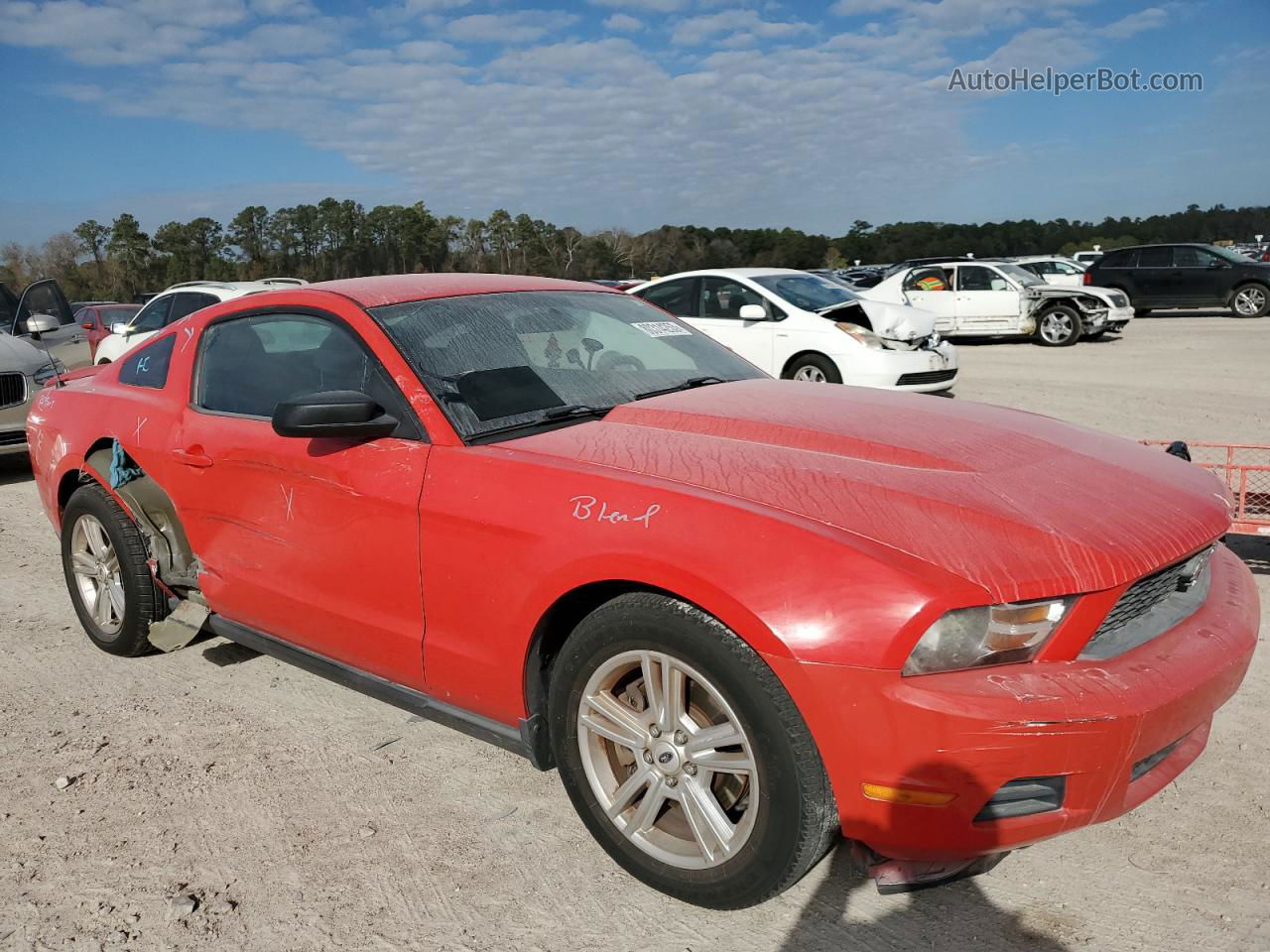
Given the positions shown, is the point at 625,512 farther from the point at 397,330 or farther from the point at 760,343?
the point at 760,343

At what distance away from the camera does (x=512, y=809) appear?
119 inches

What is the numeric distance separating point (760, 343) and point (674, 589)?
8.56 metres

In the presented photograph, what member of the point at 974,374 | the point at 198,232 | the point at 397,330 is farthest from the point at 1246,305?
the point at 198,232

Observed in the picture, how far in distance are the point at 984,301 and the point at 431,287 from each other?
1622 centimetres

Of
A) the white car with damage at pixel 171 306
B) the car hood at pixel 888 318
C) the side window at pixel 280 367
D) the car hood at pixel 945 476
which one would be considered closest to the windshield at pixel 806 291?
the car hood at pixel 888 318

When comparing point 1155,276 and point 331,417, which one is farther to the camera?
point 1155,276

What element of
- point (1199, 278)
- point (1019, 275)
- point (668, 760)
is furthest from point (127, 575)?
point (1199, 278)

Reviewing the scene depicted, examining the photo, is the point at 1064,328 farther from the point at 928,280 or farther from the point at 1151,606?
the point at 1151,606

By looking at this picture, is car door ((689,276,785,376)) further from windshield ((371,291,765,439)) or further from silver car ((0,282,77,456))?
windshield ((371,291,765,439))

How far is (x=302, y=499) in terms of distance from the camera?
10.7 feet

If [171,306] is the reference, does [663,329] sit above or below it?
below

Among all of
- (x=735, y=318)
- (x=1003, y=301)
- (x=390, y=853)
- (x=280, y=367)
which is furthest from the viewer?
(x=1003, y=301)

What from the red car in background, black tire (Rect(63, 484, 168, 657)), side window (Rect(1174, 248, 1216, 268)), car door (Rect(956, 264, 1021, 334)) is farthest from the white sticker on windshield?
side window (Rect(1174, 248, 1216, 268))

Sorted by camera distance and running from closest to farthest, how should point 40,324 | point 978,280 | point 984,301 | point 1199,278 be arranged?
point 40,324 → point 984,301 → point 978,280 → point 1199,278
